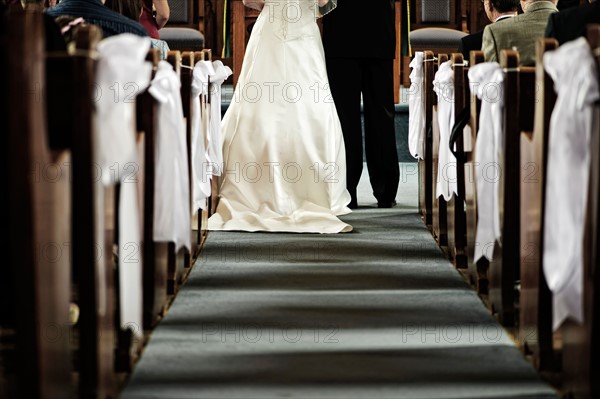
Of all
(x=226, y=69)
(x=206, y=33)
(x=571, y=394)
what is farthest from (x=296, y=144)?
(x=206, y=33)

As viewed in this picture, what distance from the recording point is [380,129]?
6.13 m

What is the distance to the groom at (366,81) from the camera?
5984 mm

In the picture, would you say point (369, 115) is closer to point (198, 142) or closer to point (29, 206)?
point (198, 142)

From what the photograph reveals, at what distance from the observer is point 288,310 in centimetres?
348

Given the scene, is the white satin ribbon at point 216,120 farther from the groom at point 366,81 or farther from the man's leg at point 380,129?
the man's leg at point 380,129

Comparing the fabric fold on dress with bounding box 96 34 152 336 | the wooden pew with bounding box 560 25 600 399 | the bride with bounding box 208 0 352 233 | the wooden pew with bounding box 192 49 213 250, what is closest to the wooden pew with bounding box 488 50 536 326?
the wooden pew with bounding box 560 25 600 399

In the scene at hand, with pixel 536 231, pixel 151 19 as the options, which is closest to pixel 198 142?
pixel 536 231

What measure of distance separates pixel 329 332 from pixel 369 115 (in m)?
3.11

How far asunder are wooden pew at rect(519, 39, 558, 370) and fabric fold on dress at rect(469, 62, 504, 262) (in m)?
0.31

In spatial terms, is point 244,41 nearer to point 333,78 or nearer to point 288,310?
point 333,78

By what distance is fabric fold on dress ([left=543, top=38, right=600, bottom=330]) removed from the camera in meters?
2.31

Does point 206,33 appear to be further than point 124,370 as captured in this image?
Yes

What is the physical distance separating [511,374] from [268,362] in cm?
69

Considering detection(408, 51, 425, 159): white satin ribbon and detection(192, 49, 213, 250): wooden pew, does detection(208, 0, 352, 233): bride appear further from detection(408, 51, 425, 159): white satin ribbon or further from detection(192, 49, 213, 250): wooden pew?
detection(408, 51, 425, 159): white satin ribbon
